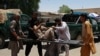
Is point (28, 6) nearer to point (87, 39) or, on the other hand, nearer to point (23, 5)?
point (23, 5)

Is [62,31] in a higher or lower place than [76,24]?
higher

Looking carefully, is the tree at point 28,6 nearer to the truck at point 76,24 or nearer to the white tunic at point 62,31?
the truck at point 76,24

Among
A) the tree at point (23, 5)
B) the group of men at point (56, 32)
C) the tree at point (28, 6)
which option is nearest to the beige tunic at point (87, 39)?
the group of men at point (56, 32)

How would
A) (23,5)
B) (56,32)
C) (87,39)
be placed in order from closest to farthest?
(87,39) → (56,32) → (23,5)

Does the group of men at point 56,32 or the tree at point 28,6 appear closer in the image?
the group of men at point 56,32

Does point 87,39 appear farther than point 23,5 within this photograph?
No

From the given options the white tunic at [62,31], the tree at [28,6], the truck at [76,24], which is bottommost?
the tree at [28,6]

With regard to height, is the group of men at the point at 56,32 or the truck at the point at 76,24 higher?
the group of men at the point at 56,32

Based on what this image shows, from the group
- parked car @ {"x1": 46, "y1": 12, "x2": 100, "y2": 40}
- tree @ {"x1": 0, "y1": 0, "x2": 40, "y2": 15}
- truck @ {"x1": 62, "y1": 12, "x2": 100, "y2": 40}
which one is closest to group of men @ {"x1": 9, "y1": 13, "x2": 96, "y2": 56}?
parked car @ {"x1": 46, "y1": 12, "x2": 100, "y2": 40}

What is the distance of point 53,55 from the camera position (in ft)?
29.7

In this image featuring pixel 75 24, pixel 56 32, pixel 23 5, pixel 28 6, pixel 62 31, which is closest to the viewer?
pixel 56 32

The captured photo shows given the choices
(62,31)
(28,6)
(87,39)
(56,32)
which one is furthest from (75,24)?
(28,6)

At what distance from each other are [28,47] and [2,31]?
495cm

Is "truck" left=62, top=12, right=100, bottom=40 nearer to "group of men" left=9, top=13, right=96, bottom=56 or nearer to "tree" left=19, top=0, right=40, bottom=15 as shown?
"group of men" left=9, top=13, right=96, bottom=56
